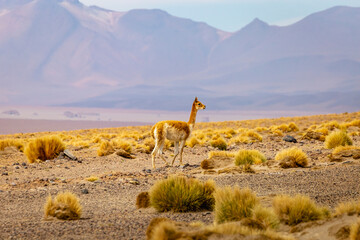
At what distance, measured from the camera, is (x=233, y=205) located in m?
9.12

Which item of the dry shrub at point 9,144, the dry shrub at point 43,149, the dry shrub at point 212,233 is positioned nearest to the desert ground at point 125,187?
the dry shrub at point 9,144

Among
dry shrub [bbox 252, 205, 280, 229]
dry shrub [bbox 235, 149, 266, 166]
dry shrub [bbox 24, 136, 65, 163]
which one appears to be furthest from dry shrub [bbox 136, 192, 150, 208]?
dry shrub [bbox 24, 136, 65, 163]

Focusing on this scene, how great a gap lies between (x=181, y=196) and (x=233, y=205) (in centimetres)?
181

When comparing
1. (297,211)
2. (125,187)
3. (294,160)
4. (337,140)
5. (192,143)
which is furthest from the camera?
(192,143)

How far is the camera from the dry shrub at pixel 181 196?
420 inches

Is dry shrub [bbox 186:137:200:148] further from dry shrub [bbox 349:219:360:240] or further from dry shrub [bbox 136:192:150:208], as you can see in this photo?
dry shrub [bbox 349:219:360:240]

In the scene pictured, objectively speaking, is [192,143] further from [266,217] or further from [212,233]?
[212,233]

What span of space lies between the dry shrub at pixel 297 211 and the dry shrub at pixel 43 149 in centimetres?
1556

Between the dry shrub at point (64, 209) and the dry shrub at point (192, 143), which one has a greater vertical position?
the dry shrub at point (192, 143)

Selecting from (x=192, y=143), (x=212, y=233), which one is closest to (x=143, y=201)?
(x=212, y=233)

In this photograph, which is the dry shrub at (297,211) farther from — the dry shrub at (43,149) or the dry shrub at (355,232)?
the dry shrub at (43,149)

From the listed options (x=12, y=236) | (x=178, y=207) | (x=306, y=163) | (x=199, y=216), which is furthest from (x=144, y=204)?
(x=306, y=163)

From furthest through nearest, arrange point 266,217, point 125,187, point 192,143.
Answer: point 192,143 → point 125,187 → point 266,217

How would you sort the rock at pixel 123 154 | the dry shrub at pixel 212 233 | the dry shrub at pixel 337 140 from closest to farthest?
the dry shrub at pixel 212 233 → the dry shrub at pixel 337 140 → the rock at pixel 123 154
